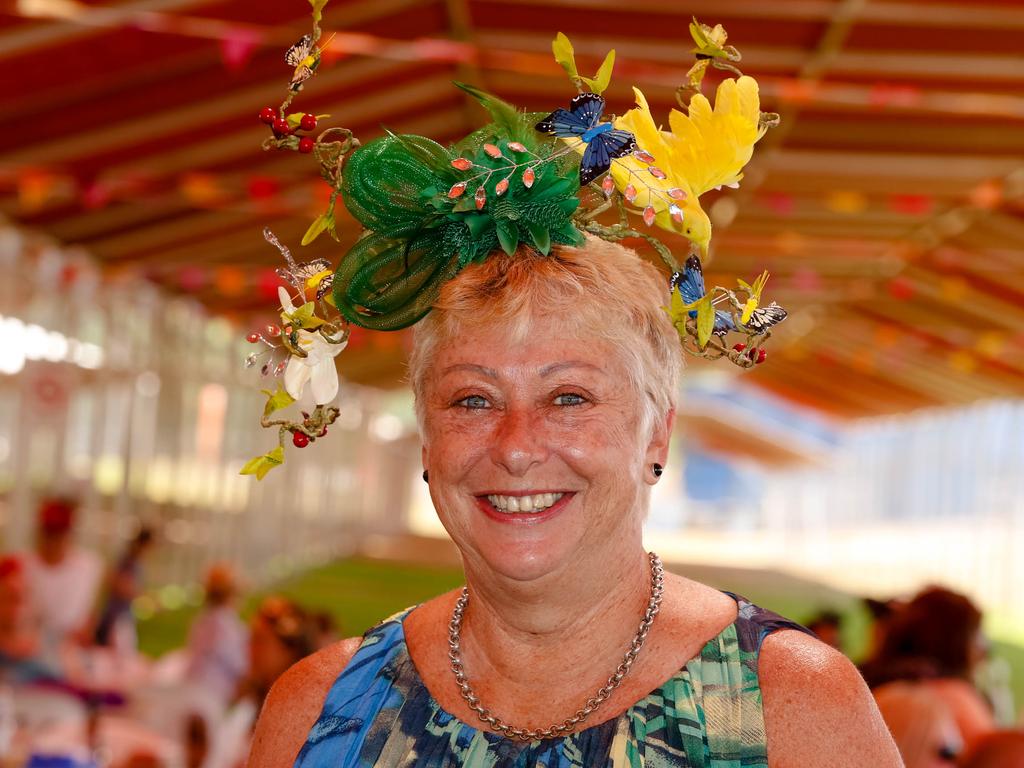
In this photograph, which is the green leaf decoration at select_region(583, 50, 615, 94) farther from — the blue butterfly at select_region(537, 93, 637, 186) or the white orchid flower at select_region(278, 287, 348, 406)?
the white orchid flower at select_region(278, 287, 348, 406)

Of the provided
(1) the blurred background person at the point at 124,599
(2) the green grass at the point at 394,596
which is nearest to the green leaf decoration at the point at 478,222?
(2) the green grass at the point at 394,596

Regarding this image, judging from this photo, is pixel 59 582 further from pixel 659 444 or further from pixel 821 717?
pixel 821 717

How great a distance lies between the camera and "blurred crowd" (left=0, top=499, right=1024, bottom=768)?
373cm

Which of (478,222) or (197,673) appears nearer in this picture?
(478,222)

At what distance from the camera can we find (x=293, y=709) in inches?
69.2

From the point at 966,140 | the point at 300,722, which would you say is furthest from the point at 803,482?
the point at 300,722

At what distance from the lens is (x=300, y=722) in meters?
1.74

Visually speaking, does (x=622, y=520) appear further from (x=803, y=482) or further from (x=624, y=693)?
(x=803, y=482)

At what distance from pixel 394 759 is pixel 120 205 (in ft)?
28.0

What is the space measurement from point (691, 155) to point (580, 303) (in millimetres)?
200

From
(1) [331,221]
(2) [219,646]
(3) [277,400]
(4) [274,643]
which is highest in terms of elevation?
(1) [331,221]

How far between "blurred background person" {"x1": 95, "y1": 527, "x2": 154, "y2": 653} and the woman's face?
23.6ft

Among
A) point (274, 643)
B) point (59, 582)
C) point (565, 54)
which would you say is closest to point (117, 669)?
point (59, 582)

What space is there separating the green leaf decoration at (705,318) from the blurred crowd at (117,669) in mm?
2877
